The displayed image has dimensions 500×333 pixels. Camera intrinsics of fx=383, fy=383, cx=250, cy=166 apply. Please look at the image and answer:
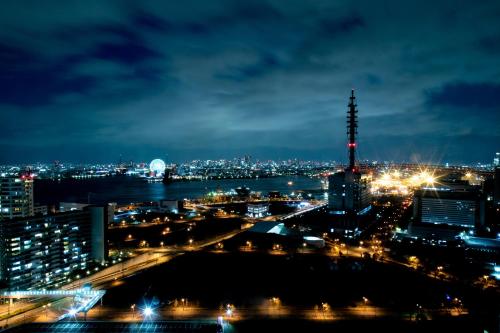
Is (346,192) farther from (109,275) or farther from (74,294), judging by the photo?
(74,294)

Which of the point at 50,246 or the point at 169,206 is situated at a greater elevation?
the point at 50,246

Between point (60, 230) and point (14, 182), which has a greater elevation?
point (14, 182)

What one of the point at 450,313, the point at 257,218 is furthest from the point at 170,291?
the point at 257,218

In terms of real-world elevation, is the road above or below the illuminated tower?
below

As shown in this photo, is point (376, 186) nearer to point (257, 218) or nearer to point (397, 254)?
point (257, 218)

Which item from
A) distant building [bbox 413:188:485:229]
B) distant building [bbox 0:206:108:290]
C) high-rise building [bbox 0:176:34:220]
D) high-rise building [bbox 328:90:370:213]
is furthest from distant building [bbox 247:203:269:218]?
high-rise building [bbox 0:176:34:220]

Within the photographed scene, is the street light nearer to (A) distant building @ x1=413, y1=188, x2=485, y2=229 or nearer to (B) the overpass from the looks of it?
(B) the overpass

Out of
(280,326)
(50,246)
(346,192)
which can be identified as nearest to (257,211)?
(346,192)
